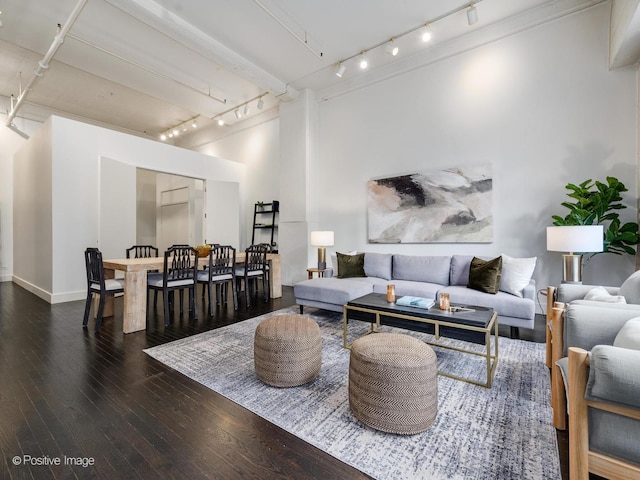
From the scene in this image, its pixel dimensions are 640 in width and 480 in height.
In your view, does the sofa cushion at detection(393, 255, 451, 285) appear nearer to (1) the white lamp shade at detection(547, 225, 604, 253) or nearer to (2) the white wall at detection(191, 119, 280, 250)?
(1) the white lamp shade at detection(547, 225, 604, 253)

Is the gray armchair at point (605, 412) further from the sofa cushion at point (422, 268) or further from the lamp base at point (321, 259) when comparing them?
the lamp base at point (321, 259)

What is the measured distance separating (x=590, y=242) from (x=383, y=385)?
2670 mm

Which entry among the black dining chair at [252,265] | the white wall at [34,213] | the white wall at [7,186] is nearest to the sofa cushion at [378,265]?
the black dining chair at [252,265]

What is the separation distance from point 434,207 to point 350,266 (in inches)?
64.2

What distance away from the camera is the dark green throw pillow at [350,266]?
4.47 m

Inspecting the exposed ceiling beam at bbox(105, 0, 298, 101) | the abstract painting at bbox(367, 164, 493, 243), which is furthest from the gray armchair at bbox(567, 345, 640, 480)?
the exposed ceiling beam at bbox(105, 0, 298, 101)

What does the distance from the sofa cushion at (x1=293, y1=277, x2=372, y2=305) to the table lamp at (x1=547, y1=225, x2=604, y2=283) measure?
6.82 ft

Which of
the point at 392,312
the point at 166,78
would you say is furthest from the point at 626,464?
the point at 166,78

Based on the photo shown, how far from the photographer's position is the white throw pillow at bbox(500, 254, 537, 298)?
3205mm

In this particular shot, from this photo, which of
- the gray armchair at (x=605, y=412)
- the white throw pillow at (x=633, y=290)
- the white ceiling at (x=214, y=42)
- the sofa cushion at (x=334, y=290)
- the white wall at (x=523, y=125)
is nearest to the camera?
the gray armchair at (x=605, y=412)

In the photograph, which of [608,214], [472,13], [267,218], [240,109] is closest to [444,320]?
[608,214]

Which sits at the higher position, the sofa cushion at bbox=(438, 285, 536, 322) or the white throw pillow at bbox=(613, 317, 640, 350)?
the white throw pillow at bbox=(613, 317, 640, 350)

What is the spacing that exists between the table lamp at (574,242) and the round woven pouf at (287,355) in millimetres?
2627

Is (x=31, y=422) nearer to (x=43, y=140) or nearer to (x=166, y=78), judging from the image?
(x=43, y=140)
